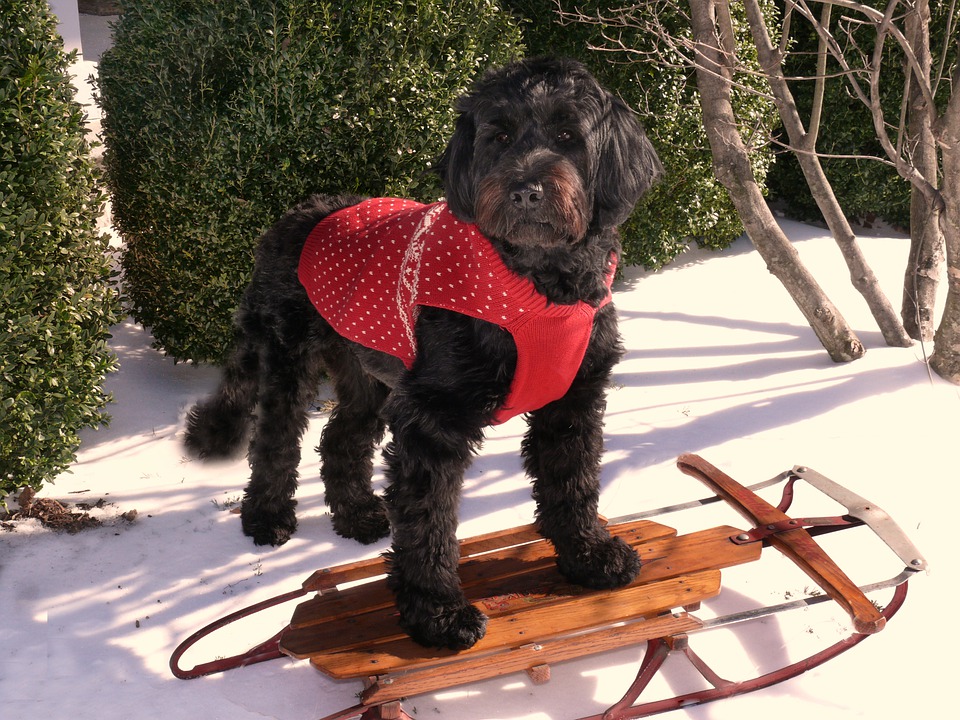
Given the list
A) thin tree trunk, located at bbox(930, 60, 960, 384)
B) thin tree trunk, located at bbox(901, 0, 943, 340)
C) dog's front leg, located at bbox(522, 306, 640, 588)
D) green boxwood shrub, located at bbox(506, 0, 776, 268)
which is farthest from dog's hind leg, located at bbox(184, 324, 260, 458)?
thin tree trunk, located at bbox(901, 0, 943, 340)

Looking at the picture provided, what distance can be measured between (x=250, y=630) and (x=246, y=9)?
11.6 ft

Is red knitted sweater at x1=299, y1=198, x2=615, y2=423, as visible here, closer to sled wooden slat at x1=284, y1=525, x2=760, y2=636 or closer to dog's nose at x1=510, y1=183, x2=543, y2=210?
dog's nose at x1=510, y1=183, x2=543, y2=210

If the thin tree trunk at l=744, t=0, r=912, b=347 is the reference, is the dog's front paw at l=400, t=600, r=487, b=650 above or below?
below

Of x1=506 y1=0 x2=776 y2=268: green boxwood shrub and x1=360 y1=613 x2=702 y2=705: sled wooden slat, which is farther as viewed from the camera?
x1=506 y1=0 x2=776 y2=268: green boxwood shrub

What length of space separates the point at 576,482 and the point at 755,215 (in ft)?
11.2

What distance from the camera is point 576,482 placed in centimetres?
407

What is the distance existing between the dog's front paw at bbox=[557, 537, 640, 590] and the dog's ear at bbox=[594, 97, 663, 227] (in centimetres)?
151

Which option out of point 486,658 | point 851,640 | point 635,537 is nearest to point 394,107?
point 635,537

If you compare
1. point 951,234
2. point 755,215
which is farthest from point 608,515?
point 951,234

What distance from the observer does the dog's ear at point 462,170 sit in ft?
11.3

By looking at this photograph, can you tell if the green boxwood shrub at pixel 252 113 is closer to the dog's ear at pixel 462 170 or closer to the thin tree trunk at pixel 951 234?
the dog's ear at pixel 462 170

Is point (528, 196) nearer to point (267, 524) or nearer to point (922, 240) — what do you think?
point (267, 524)

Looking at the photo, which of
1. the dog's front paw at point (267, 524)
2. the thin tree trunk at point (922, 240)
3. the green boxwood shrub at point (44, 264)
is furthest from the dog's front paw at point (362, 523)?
the thin tree trunk at point (922, 240)

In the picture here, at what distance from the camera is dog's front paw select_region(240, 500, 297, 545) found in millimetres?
4895
